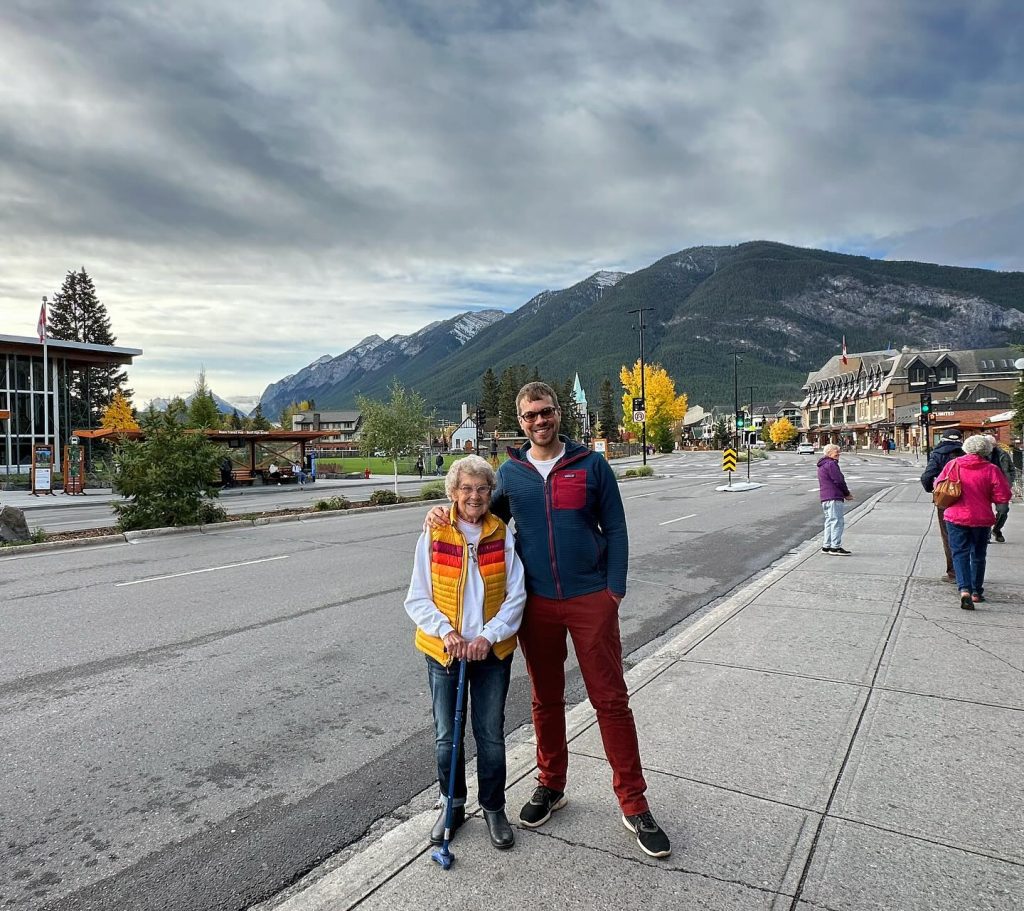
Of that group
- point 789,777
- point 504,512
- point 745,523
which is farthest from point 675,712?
point 745,523

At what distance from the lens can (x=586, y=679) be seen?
3045mm

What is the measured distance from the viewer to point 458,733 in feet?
9.39

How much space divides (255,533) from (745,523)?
10404 millimetres

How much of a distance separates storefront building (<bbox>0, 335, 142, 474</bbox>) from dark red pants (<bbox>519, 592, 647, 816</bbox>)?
48408mm

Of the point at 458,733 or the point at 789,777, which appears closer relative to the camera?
the point at 458,733

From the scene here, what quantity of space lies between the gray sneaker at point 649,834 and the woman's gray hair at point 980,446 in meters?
5.97

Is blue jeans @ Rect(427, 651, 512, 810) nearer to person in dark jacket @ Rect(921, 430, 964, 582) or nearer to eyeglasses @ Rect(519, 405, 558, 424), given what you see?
eyeglasses @ Rect(519, 405, 558, 424)

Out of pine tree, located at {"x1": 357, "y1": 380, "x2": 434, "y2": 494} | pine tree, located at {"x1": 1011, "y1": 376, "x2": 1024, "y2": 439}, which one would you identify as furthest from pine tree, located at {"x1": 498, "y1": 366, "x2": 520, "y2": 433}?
pine tree, located at {"x1": 357, "y1": 380, "x2": 434, "y2": 494}

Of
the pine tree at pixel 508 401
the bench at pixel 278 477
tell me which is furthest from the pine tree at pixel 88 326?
the pine tree at pixel 508 401

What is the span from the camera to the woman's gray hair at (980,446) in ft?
22.7

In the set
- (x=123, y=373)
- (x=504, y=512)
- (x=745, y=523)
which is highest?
(x=123, y=373)

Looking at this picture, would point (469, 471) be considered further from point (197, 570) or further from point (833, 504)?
point (833, 504)

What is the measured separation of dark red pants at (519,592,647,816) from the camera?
9.64ft

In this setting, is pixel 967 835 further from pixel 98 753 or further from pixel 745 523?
pixel 745 523
